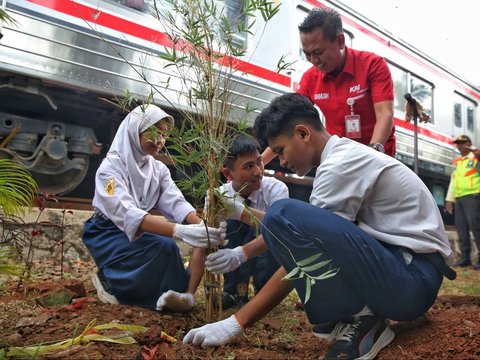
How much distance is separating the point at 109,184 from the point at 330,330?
50.2 inches

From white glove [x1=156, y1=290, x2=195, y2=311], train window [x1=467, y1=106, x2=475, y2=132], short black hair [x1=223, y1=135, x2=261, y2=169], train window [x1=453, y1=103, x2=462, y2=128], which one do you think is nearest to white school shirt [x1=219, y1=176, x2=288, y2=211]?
short black hair [x1=223, y1=135, x2=261, y2=169]

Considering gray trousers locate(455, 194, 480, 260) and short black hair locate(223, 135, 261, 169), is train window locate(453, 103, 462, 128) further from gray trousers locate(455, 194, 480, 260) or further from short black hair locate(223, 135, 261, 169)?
short black hair locate(223, 135, 261, 169)

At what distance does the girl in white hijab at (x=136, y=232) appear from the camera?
81.9 inches

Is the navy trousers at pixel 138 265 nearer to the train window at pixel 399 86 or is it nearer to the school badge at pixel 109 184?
the school badge at pixel 109 184

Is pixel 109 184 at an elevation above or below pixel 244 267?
above

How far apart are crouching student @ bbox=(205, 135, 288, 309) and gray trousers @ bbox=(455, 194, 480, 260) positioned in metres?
4.13

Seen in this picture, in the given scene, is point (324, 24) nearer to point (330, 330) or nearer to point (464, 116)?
point (330, 330)

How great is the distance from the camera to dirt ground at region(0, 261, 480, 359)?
145cm

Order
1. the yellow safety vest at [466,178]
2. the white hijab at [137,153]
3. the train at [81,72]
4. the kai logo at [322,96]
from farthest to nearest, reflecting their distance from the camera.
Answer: the yellow safety vest at [466,178] < the train at [81,72] < the kai logo at [322,96] < the white hijab at [137,153]

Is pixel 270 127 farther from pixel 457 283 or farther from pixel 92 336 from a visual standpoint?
pixel 457 283

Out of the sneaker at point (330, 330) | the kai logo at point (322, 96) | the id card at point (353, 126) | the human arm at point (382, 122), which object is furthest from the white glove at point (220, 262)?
the kai logo at point (322, 96)

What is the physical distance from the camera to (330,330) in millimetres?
1643

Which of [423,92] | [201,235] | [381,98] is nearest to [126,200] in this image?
[201,235]

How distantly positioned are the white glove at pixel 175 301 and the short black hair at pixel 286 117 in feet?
2.83
